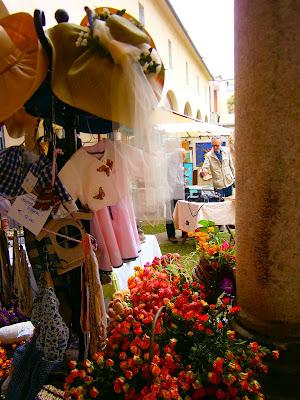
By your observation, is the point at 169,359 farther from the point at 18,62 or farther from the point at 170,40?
the point at 170,40

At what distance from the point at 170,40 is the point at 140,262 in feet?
39.2

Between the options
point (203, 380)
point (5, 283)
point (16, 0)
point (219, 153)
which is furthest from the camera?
point (219, 153)

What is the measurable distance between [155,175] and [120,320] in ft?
2.26

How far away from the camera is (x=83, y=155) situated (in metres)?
1.59

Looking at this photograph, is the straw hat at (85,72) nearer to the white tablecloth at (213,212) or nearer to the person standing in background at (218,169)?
the white tablecloth at (213,212)

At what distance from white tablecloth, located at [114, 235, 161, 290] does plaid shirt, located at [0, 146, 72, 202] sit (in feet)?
4.53

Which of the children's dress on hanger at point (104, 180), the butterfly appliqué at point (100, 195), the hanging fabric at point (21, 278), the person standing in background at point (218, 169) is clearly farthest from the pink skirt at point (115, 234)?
the person standing in background at point (218, 169)

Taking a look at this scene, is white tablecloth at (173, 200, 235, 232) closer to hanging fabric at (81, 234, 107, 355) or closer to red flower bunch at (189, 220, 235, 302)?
red flower bunch at (189, 220, 235, 302)

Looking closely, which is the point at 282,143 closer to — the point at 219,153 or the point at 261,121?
the point at 261,121

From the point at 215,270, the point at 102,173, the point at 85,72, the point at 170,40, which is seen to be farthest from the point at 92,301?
the point at 170,40

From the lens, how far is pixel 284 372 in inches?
65.9

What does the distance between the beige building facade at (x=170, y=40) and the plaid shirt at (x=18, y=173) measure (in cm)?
386

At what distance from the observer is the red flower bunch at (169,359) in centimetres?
120

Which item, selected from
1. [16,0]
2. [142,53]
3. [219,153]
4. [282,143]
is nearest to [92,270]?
[142,53]
